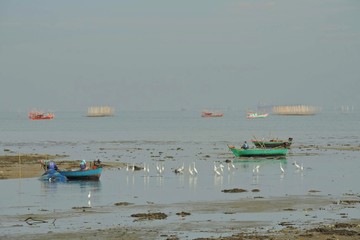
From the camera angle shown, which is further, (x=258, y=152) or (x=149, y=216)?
(x=258, y=152)

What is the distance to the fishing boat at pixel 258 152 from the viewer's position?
67.0m

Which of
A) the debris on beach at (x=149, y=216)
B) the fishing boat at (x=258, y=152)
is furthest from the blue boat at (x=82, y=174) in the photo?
the fishing boat at (x=258, y=152)

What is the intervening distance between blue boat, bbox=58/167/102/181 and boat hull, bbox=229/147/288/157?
23.3m

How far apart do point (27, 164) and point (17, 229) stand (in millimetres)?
31616

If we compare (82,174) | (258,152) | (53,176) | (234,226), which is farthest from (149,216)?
(258,152)

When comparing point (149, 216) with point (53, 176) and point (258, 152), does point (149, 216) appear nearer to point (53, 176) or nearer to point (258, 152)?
point (53, 176)

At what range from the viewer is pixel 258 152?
222 ft

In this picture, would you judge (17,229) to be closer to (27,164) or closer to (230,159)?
(27,164)

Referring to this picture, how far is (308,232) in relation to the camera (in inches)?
989

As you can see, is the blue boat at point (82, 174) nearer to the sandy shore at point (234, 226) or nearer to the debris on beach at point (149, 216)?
the sandy shore at point (234, 226)

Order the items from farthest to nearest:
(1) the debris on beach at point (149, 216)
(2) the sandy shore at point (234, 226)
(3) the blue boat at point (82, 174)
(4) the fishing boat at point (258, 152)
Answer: (4) the fishing boat at point (258, 152) → (3) the blue boat at point (82, 174) → (1) the debris on beach at point (149, 216) → (2) the sandy shore at point (234, 226)

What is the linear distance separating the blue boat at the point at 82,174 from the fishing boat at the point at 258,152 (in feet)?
76.5

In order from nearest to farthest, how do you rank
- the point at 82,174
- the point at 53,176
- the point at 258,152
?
the point at 53,176 → the point at 82,174 → the point at 258,152

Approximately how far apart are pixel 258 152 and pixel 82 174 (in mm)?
25710
